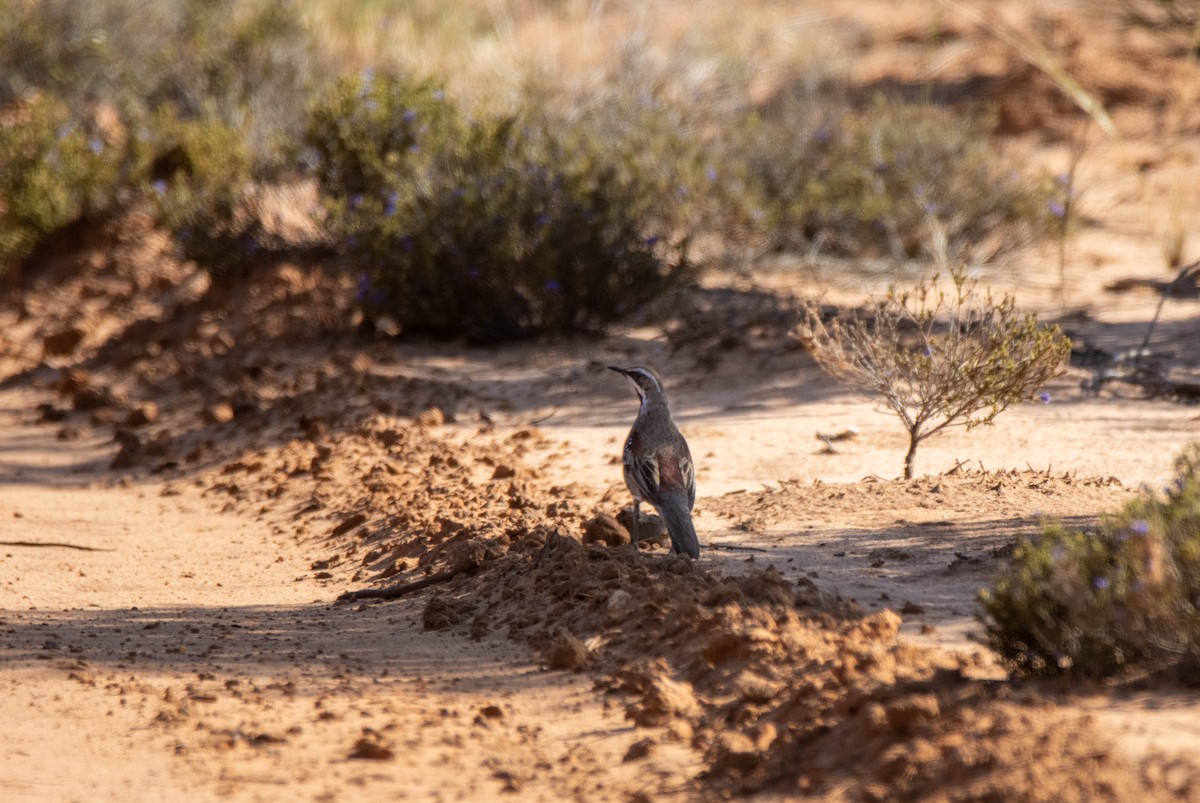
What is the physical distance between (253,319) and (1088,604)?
895 centimetres

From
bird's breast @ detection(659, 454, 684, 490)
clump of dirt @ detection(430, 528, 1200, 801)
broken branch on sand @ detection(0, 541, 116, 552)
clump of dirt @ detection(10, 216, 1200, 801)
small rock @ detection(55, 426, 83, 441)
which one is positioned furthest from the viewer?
small rock @ detection(55, 426, 83, 441)

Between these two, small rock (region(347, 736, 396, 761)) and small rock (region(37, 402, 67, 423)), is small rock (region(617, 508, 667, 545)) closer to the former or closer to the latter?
small rock (region(347, 736, 396, 761))

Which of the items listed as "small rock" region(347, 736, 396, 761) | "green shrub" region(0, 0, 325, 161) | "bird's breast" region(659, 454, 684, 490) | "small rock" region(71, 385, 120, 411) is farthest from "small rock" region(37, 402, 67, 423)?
"small rock" region(347, 736, 396, 761)

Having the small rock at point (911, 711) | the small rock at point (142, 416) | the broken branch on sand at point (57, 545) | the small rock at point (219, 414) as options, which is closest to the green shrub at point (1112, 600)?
the small rock at point (911, 711)

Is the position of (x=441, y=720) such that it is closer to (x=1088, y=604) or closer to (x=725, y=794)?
(x=725, y=794)

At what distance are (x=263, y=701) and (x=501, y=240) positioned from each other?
6414 mm

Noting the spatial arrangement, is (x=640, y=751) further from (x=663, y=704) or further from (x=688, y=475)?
(x=688, y=475)

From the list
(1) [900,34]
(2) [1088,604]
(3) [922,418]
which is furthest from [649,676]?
(1) [900,34]

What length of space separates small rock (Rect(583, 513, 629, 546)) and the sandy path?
95 cm

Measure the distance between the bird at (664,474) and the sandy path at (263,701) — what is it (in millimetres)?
887

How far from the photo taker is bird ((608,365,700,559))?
222 inches

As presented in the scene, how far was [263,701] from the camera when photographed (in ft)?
15.3

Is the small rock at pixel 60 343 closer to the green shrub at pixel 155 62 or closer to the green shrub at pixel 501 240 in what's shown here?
the green shrub at pixel 501 240

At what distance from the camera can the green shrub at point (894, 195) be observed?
12.3 m
